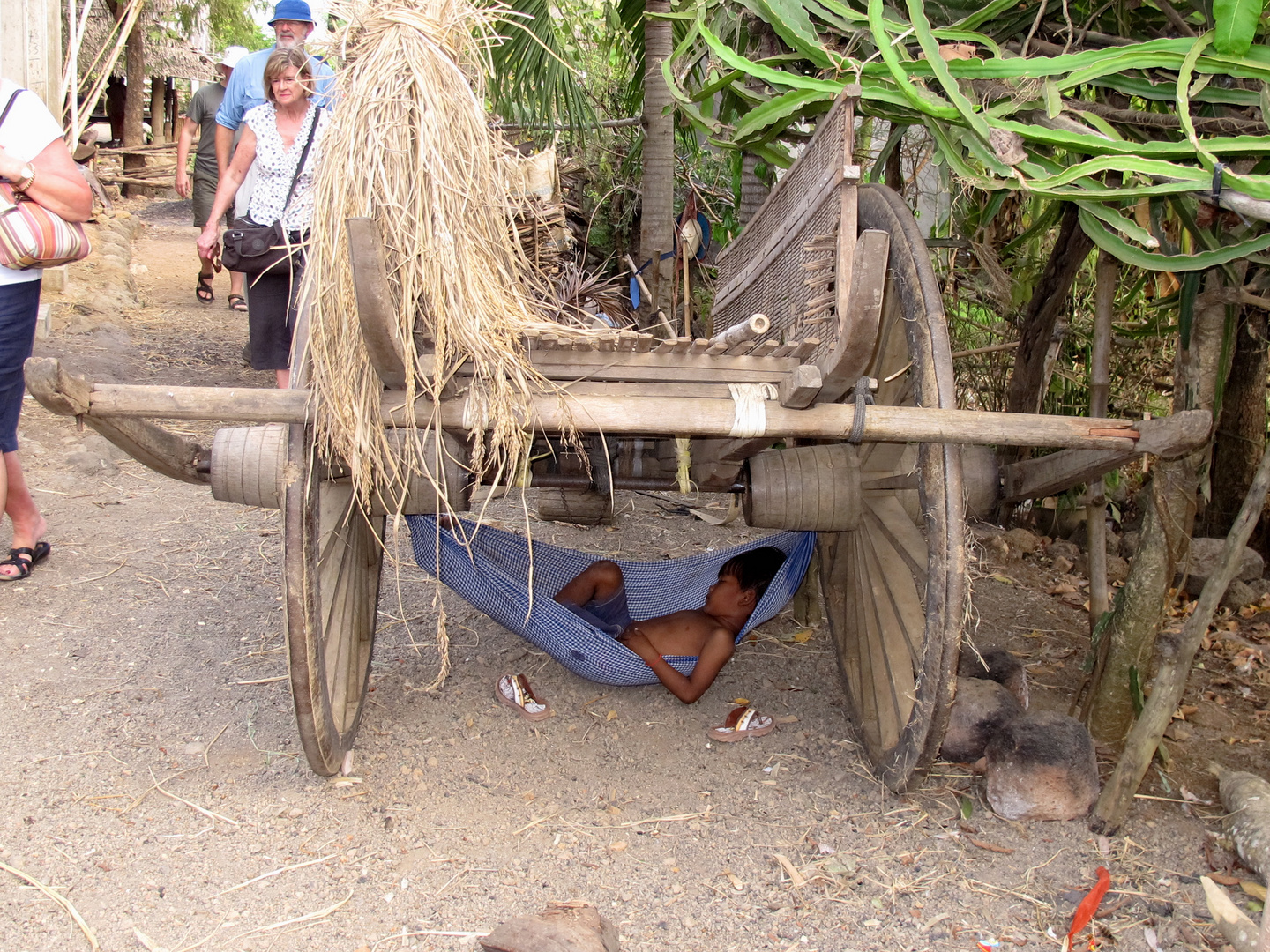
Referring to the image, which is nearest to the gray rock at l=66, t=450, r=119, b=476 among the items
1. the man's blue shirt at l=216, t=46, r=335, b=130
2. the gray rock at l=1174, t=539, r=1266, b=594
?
the man's blue shirt at l=216, t=46, r=335, b=130

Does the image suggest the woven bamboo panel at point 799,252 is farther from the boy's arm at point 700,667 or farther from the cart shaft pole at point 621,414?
the boy's arm at point 700,667

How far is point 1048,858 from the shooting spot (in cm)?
253

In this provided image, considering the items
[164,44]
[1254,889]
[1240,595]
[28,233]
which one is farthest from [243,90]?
[164,44]

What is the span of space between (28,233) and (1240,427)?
4701 mm

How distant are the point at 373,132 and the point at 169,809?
1779mm

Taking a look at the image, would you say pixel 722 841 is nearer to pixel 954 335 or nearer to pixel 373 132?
pixel 373 132

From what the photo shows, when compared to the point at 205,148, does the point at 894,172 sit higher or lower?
lower

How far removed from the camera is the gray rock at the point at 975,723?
285cm

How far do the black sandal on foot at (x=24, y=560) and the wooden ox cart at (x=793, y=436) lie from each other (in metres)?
1.61

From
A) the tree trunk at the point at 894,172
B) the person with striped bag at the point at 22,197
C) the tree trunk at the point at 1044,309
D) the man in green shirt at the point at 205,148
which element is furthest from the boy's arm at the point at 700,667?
the man in green shirt at the point at 205,148

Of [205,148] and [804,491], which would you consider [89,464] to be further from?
[804,491]

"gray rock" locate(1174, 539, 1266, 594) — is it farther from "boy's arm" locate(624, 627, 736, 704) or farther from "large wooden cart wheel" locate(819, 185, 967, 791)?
"boy's arm" locate(624, 627, 736, 704)

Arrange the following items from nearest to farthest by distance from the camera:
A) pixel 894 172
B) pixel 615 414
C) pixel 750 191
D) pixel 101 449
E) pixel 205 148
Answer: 1. pixel 615 414
2. pixel 894 172
3. pixel 750 191
4. pixel 101 449
5. pixel 205 148

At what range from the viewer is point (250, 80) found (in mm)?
4641
